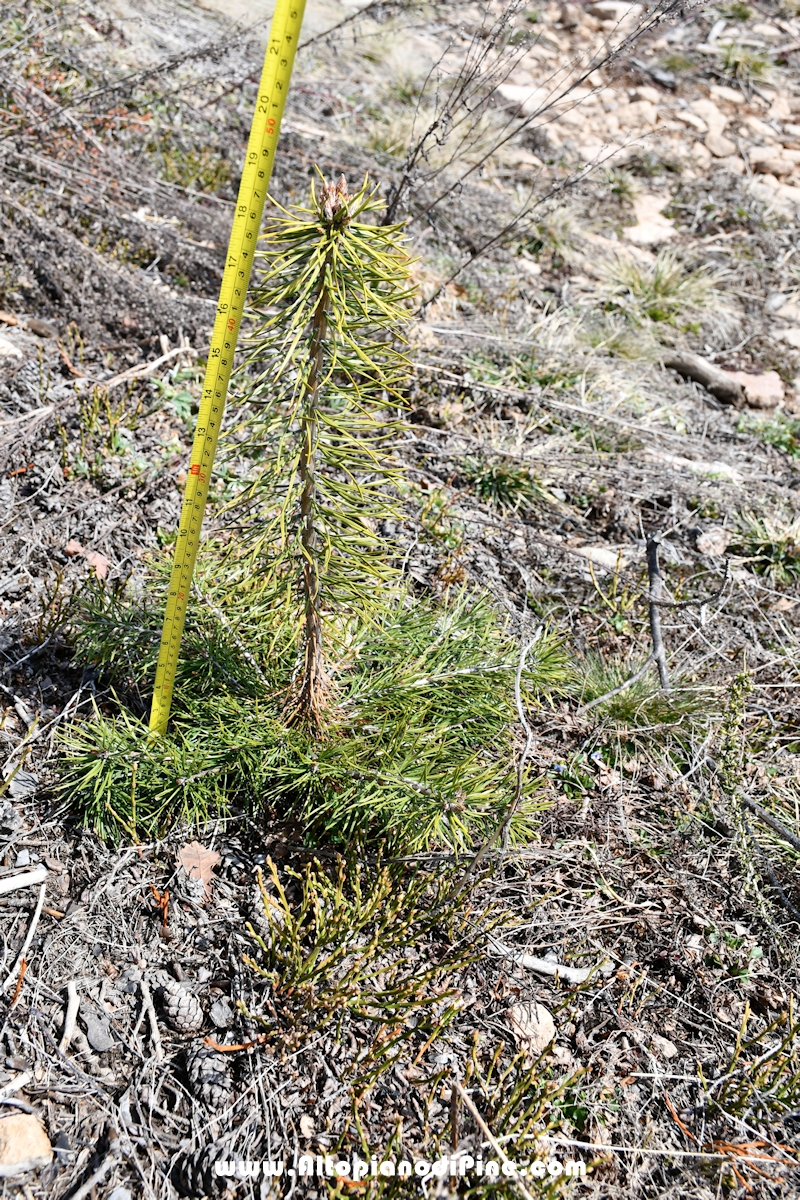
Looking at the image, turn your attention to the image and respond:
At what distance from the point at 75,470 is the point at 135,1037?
209 cm

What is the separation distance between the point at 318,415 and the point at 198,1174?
1.61m

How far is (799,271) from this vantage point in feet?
20.6

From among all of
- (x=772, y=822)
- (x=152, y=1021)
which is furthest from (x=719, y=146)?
(x=152, y=1021)

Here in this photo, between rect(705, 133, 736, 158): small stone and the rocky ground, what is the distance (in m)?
1.09

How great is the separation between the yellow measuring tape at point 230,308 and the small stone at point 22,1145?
86 centimetres

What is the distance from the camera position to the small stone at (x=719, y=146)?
7.39 metres

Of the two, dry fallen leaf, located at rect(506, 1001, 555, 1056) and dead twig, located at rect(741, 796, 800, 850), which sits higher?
dead twig, located at rect(741, 796, 800, 850)

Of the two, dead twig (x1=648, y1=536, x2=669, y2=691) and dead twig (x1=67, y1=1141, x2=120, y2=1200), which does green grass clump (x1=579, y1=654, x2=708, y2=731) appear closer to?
dead twig (x1=648, y1=536, x2=669, y2=691)

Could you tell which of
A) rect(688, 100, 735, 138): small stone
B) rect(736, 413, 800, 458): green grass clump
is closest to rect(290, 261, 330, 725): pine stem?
rect(736, 413, 800, 458): green grass clump

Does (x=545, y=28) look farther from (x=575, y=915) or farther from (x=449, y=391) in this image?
(x=575, y=915)

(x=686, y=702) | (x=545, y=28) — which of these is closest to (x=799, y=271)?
(x=545, y=28)

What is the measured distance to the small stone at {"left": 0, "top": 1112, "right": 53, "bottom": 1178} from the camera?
1714 millimetres

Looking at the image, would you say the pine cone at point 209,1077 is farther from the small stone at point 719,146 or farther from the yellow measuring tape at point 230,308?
the small stone at point 719,146

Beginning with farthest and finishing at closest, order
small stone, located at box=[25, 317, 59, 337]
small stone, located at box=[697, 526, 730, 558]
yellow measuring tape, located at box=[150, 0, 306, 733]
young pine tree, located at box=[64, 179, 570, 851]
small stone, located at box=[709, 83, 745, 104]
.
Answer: small stone, located at box=[709, 83, 745, 104] → small stone, located at box=[697, 526, 730, 558] → small stone, located at box=[25, 317, 59, 337] → young pine tree, located at box=[64, 179, 570, 851] → yellow measuring tape, located at box=[150, 0, 306, 733]
